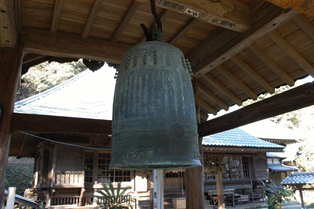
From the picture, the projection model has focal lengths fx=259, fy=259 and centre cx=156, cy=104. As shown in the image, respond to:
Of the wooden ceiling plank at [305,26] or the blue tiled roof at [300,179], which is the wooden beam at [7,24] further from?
the blue tiled roof at [300,179]

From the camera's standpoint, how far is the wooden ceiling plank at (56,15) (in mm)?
3120

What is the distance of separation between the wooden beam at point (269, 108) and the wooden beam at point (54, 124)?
5.52 feet

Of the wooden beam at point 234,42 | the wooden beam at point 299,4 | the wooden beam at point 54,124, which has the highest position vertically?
the wooden beam at point 234,42

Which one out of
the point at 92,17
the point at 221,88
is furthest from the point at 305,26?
the point at 92,17

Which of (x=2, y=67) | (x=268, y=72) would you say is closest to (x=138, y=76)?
(x=2, y=67)

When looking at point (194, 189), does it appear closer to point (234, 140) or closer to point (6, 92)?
point (6, 92)

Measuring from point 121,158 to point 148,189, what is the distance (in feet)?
31.2

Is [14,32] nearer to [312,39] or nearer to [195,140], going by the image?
[195,140]

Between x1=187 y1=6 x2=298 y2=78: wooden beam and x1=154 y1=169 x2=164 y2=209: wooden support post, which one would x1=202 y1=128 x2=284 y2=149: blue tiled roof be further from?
x1=187 y1=6 x2=298 y2=78: wooden beam

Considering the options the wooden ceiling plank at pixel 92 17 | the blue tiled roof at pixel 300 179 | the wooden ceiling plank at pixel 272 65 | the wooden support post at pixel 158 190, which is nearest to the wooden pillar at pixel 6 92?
the wooden ceiling plank at pixel 92 17

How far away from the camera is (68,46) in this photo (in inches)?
147

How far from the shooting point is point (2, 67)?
11.1 ft

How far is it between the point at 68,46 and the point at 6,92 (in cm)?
103

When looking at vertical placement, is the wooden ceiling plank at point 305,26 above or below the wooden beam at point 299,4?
above
